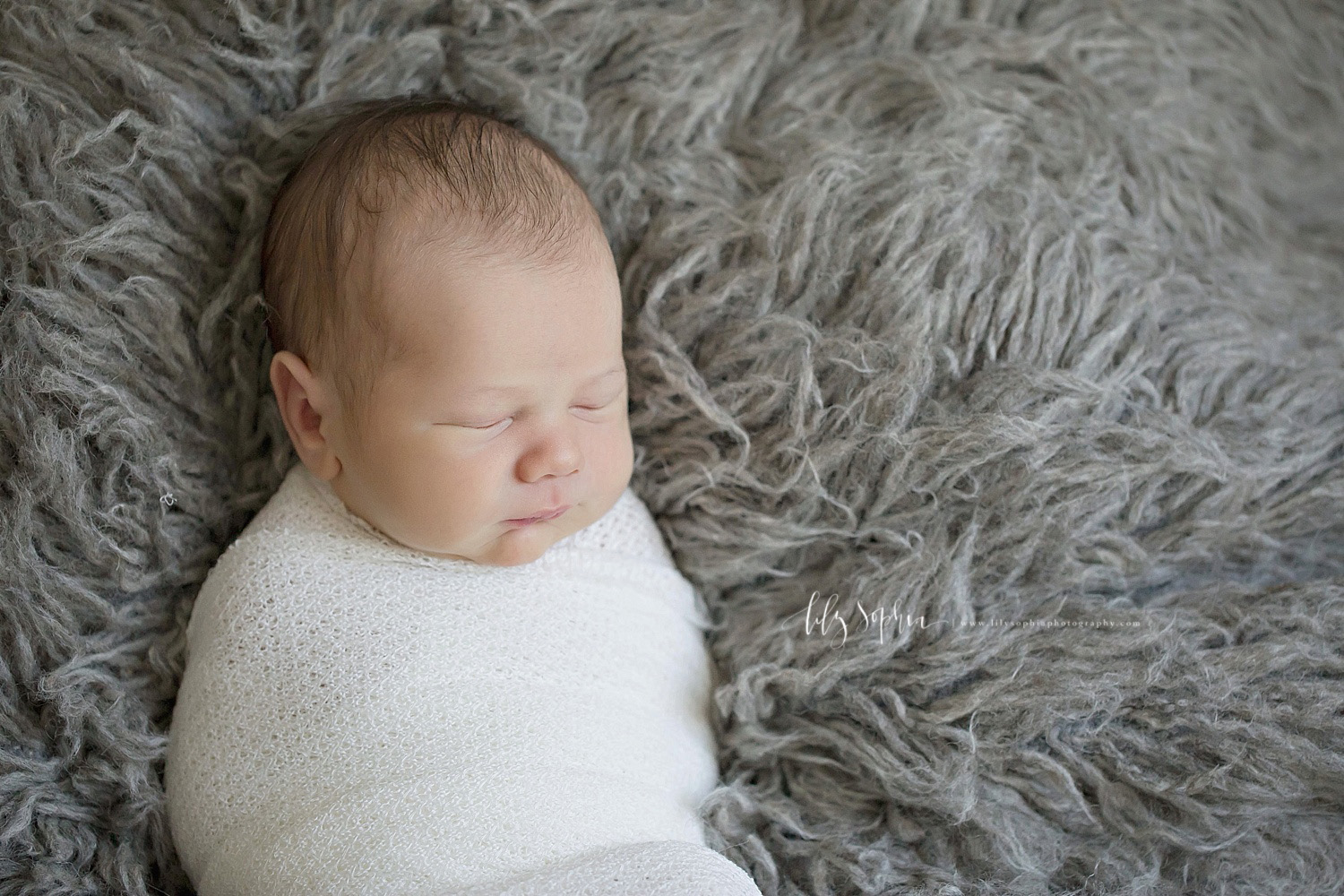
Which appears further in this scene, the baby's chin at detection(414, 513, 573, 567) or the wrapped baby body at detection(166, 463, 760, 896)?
the baby's chin at detection(414, 513, 573, 567)

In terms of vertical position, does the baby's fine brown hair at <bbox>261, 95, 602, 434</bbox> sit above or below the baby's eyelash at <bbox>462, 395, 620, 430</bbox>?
above

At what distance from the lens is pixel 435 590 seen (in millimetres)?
952

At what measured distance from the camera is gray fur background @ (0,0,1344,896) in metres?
0.90

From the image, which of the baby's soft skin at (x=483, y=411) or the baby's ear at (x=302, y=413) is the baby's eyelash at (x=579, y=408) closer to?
the baby's soft skin at (x=483, y=411)

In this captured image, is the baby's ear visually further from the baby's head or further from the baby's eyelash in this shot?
the baby's eyelash

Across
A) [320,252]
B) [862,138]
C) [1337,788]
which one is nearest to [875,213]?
[862,138]

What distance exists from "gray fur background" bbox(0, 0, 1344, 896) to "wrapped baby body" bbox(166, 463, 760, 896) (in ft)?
0.19

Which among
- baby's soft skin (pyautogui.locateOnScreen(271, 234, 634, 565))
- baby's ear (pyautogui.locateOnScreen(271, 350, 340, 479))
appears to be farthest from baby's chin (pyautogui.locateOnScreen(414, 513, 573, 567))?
baby's ear (pyautogui.locateOnScreen(271, 350, 340, 479))

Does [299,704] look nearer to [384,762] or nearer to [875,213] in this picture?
[384,762]

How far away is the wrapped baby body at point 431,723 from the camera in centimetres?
83

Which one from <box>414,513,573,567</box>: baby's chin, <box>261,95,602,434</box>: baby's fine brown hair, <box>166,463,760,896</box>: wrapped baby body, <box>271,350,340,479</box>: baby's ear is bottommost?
<box>166,463,760,896</box>: wrapped baby body

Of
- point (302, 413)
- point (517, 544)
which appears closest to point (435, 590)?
point (517, 544)

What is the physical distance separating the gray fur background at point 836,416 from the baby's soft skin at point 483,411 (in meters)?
0.09

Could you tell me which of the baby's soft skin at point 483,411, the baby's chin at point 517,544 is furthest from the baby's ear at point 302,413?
the baby's chin at point 517,544
